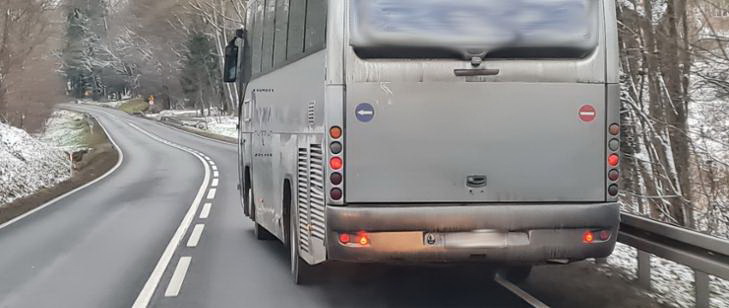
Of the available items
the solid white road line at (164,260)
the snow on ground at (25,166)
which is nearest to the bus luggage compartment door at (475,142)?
the solid white road line at (164,260)

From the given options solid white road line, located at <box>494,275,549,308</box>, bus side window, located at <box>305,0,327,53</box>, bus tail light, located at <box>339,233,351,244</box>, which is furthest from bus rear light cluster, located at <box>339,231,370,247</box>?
solid white road line, located at <box>494,275,549,308</box>

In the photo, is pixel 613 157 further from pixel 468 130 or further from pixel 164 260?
pixel 164 260

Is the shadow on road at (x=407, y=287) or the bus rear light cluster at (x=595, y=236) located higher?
the bus rear light cluster at (x=595, y=236)

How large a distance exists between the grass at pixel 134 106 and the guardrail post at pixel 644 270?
98344 millimetres

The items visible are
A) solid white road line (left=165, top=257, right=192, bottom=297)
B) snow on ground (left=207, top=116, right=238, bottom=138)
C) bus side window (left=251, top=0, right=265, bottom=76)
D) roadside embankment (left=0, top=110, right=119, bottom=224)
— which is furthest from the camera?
snow on ground (left=207, top=116, right=238, bottom=138)

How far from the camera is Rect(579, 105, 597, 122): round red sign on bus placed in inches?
252

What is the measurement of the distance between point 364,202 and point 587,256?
71.3 inches

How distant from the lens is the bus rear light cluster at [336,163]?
6227 mm

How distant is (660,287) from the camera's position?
25.2ft

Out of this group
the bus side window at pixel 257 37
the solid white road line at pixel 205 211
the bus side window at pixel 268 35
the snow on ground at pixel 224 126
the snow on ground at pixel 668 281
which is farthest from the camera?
the snow on ground at pixel 224 126

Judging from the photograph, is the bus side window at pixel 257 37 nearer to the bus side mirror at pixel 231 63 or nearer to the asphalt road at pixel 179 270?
the bus side mirror at pixel 231 63

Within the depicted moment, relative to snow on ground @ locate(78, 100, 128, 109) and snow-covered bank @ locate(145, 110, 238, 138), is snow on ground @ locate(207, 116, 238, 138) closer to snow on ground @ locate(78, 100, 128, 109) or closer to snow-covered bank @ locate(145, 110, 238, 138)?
snow-covered bank @ locate(145, 110, 238, 138)

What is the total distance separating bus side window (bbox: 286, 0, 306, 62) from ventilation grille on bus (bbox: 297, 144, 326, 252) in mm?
980

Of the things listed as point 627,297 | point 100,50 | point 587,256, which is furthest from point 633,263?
point 100,50
